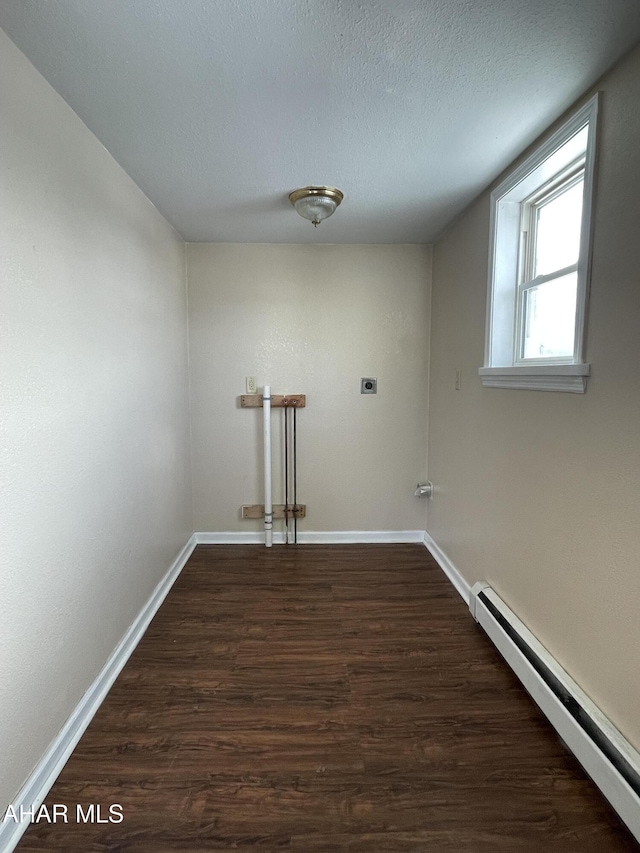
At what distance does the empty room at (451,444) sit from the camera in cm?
109

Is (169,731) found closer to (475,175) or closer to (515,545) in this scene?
(515,545)

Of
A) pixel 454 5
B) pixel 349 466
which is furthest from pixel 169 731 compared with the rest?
pixel 454 5

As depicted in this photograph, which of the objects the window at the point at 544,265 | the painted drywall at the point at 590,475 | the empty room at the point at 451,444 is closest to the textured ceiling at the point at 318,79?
the empty room at the point at 451,444

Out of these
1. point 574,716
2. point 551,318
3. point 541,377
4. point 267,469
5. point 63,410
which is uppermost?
point 551,318

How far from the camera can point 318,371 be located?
2.90 meters

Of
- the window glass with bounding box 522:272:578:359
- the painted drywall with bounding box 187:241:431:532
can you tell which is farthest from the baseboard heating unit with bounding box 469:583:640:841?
the painted drywall with bounding box 187:241:431:532

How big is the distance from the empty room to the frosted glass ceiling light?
2 centimetres

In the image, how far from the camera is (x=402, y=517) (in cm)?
306

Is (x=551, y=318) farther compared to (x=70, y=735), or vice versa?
(x=551, y=318)

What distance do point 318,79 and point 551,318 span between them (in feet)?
4.13

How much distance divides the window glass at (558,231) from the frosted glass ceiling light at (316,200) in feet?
3.15

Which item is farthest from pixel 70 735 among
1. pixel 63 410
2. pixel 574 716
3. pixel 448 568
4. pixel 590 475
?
pixel 448 568

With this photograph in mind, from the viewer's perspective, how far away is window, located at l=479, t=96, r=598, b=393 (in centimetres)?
134

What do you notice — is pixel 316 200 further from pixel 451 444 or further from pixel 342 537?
pixel 342 537
